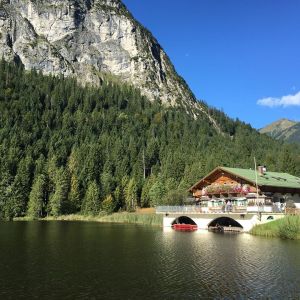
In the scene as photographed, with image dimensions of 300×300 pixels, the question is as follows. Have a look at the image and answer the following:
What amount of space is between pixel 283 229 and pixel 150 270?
93.0 feet

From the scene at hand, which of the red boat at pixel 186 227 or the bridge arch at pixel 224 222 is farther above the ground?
the bridge arch at pixel 224 222

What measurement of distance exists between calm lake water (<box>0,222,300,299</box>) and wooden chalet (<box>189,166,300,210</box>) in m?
21.6

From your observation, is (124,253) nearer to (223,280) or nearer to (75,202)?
(223,280)

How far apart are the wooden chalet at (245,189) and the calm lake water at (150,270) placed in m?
21.6

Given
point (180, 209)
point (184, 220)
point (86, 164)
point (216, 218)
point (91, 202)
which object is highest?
point (86, 164)

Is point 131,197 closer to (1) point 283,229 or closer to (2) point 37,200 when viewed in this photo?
(2) point 37,200

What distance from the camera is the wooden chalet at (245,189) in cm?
7062

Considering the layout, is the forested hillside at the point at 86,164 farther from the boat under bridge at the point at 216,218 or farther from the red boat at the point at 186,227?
the red boat at the point at 186,227

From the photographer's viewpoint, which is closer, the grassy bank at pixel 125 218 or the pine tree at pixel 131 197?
the grassy bank at pixel 125 218

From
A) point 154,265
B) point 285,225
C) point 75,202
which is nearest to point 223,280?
point 154,265

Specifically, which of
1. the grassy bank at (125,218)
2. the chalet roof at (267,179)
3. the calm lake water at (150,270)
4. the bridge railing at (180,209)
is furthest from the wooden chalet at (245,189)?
the calm lake water at (150,270)

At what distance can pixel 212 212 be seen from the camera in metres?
71.8

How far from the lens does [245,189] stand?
238ft

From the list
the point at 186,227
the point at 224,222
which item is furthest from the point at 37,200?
the point at 224,222
